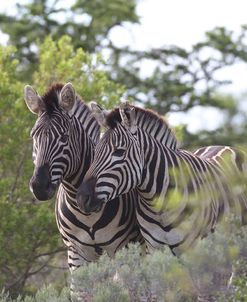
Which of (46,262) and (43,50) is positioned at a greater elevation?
(43,50)

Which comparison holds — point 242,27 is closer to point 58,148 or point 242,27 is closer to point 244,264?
point 58,148

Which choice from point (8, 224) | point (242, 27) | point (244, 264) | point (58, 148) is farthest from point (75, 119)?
point (242, 27)

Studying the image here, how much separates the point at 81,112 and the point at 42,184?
3.21ft

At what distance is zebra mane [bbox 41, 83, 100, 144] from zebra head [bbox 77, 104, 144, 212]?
1.85ft

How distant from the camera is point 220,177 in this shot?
9.82m

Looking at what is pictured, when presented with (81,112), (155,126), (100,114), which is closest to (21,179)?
(81,112)

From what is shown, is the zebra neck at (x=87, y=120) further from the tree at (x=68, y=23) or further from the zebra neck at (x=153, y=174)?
the tree at (x=68, y=23)

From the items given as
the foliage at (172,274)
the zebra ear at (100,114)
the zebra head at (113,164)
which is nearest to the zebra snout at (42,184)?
the zebra head at (113,164)

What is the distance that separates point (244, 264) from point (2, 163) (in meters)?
7.74

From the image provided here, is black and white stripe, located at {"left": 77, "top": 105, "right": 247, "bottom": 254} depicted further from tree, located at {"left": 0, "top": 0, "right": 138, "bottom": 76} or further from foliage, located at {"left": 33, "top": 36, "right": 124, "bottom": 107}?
tree, located at {"left": 0, "top": 0, "right": 138, "bottom": 76}

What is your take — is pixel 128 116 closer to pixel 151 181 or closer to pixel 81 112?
pixel 151 181

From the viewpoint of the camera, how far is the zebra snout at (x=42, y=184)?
8977 mm

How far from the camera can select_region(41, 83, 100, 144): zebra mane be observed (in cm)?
949

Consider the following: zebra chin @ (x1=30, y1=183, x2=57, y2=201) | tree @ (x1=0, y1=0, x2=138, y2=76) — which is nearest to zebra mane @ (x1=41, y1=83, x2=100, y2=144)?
zebra chin @ (x1=30, y1=183, x2=57, y2=201)
